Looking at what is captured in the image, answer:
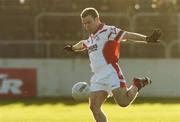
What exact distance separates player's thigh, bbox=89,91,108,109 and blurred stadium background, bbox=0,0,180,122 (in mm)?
10419

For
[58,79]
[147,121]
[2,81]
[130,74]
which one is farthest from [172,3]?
[147,121]

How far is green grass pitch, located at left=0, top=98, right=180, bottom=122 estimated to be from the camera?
47.0 feet

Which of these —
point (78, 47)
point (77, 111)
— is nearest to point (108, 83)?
point (78, 47)

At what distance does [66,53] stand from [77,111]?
6.23 metres

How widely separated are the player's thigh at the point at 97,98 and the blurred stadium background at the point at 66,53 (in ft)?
34.2

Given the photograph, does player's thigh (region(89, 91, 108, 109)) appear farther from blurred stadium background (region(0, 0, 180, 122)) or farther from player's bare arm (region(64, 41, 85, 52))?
blurred stadium background (region(0, 0, 180, 122))

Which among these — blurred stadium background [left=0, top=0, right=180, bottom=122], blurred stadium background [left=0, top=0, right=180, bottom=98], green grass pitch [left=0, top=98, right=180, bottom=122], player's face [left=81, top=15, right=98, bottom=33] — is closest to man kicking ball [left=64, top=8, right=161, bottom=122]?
player's face [left=81, top=15, right=98, bottom=33]

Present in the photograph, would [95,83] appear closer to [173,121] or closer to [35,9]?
[173,121]

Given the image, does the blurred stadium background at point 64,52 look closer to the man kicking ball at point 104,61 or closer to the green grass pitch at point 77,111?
the green grass pitch at point 77,111

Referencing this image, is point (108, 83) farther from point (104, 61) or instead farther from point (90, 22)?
point (90, 22)

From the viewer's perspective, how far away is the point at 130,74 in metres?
22.2

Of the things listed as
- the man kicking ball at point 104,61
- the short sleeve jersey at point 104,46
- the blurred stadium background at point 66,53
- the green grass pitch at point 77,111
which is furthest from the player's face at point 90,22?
the blurred stadium background at point 66,53

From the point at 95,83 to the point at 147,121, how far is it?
12.5 feet

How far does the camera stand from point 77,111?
16828 mm
